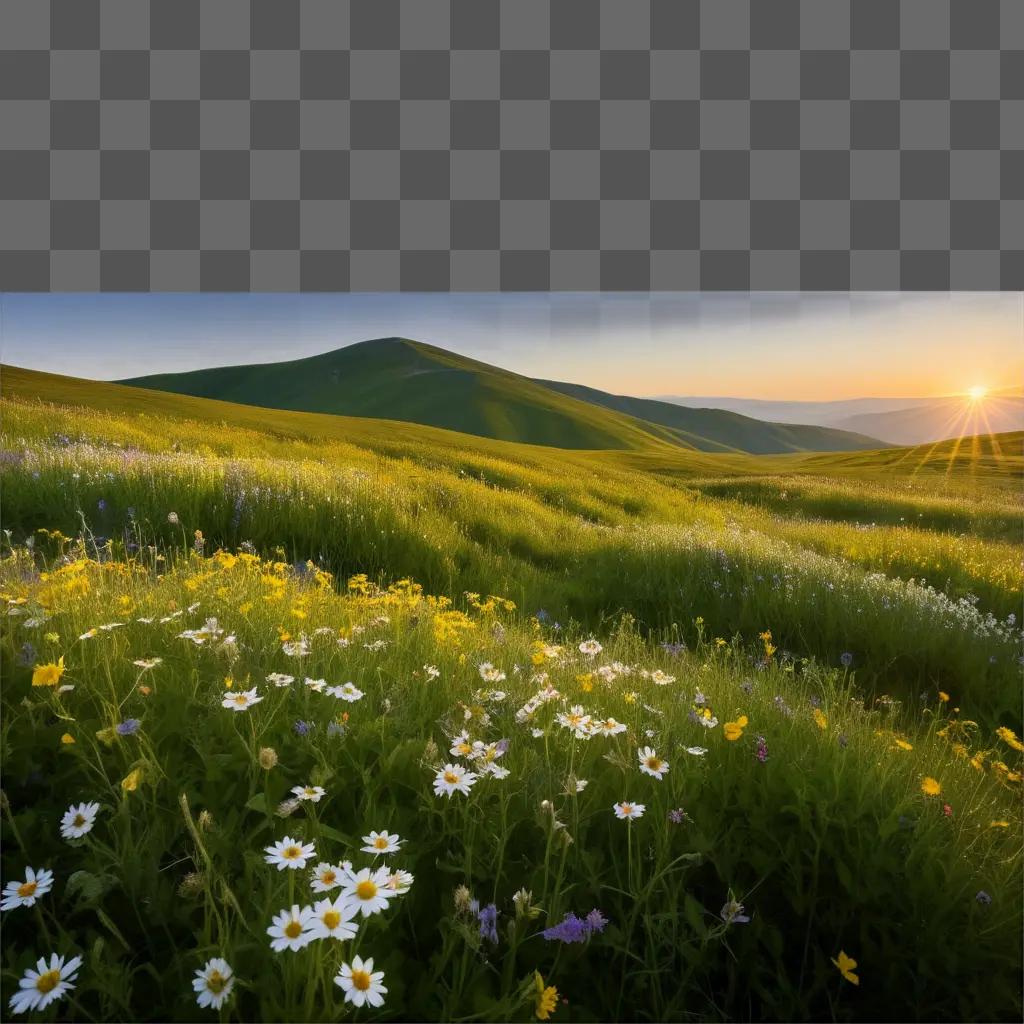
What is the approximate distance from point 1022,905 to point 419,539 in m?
6.21

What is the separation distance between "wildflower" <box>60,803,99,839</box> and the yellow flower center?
0.44m

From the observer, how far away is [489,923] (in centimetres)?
169

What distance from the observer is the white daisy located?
2.44 meters

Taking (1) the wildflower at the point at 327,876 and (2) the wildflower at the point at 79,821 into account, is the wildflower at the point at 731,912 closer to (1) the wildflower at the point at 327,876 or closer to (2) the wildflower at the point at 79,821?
(1) the wildflower at the point at 327,876

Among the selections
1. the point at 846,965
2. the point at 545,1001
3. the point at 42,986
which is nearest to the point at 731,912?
the point at 846,965

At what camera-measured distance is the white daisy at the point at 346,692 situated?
244 centimetres

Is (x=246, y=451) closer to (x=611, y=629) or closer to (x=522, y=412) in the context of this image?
(x=611, y=629)

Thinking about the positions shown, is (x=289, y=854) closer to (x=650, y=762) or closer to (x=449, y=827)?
(x=449, y=827)

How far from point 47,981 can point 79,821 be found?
634 mm

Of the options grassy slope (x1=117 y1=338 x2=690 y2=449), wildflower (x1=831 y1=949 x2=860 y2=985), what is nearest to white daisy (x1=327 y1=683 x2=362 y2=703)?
wildflower (x1=831 y1=949 x2=860 y2=985)

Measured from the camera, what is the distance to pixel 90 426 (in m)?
14.3

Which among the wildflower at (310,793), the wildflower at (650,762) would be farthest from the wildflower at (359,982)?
the wildflower at (650,762)

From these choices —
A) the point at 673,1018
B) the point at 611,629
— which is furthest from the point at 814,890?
the point at 611,629

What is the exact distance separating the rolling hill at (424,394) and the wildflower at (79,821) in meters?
105
